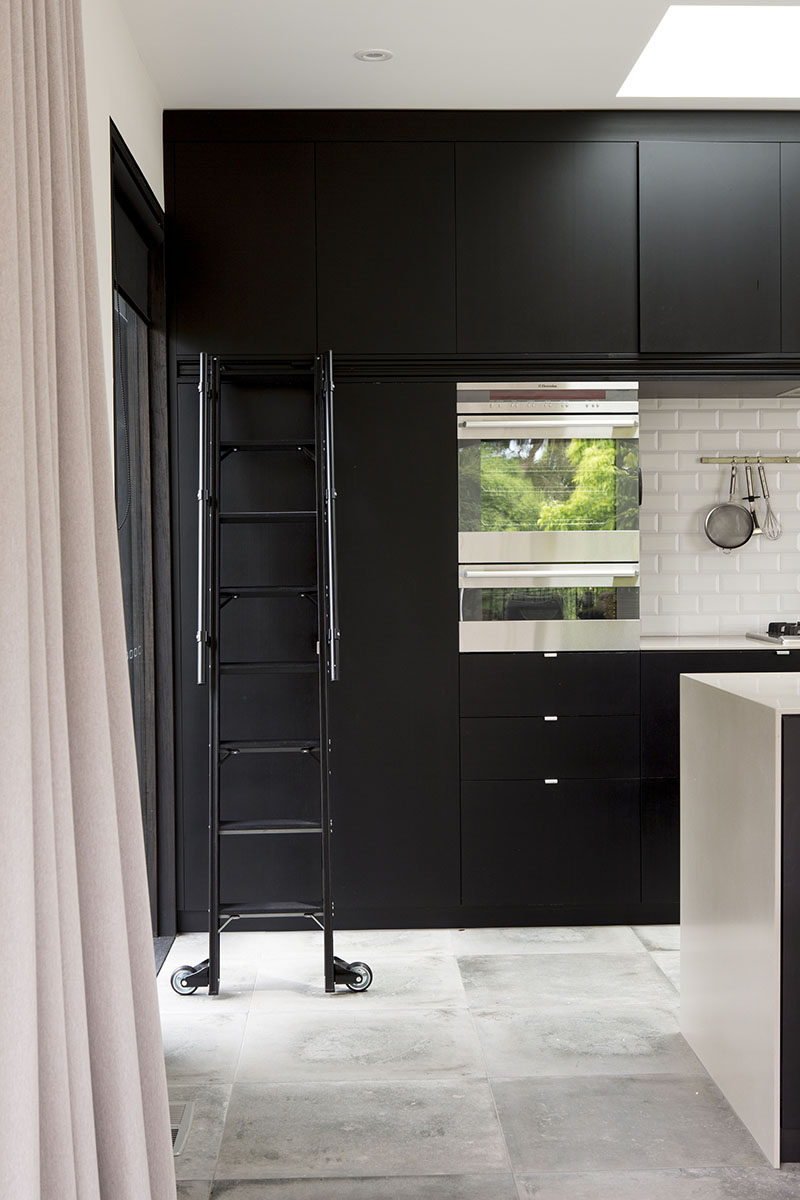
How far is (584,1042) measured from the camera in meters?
3.21

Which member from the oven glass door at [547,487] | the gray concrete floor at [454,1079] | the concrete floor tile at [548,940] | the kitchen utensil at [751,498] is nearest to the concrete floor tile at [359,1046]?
the gray concrete floor at [454,1079]

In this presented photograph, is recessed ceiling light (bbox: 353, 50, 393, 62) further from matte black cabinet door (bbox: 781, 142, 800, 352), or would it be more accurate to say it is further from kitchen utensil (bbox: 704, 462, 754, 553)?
kitchen utensil (bbox: 704, 462, 754, 553)

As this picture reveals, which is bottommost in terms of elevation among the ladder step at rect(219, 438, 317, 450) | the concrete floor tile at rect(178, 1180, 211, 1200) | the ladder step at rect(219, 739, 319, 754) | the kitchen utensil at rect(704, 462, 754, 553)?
the concrete floor tile at rect(178, 1180, 211, 1200)

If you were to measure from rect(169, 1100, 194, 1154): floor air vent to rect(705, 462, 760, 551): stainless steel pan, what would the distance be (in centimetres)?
308

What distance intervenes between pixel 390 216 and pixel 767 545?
2.08m

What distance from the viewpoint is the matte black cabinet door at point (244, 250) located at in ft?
13.6

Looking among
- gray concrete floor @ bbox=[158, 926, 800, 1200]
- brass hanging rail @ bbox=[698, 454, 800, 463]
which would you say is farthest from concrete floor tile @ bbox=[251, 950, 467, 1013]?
brass hanging rail @ bbox=[698, 454, 800, 463]

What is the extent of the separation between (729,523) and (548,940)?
1.89m

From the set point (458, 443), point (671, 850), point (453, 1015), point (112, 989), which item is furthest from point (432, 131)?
point (112, 989)

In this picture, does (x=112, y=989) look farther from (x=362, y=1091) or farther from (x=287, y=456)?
(x=287, y=456)

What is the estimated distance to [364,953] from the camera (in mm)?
4004

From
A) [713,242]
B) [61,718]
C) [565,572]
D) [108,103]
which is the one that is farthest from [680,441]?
[61,718]

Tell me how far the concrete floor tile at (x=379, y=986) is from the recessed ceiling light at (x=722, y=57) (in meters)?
3.12

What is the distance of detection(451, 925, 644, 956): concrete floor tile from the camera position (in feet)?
13.2
